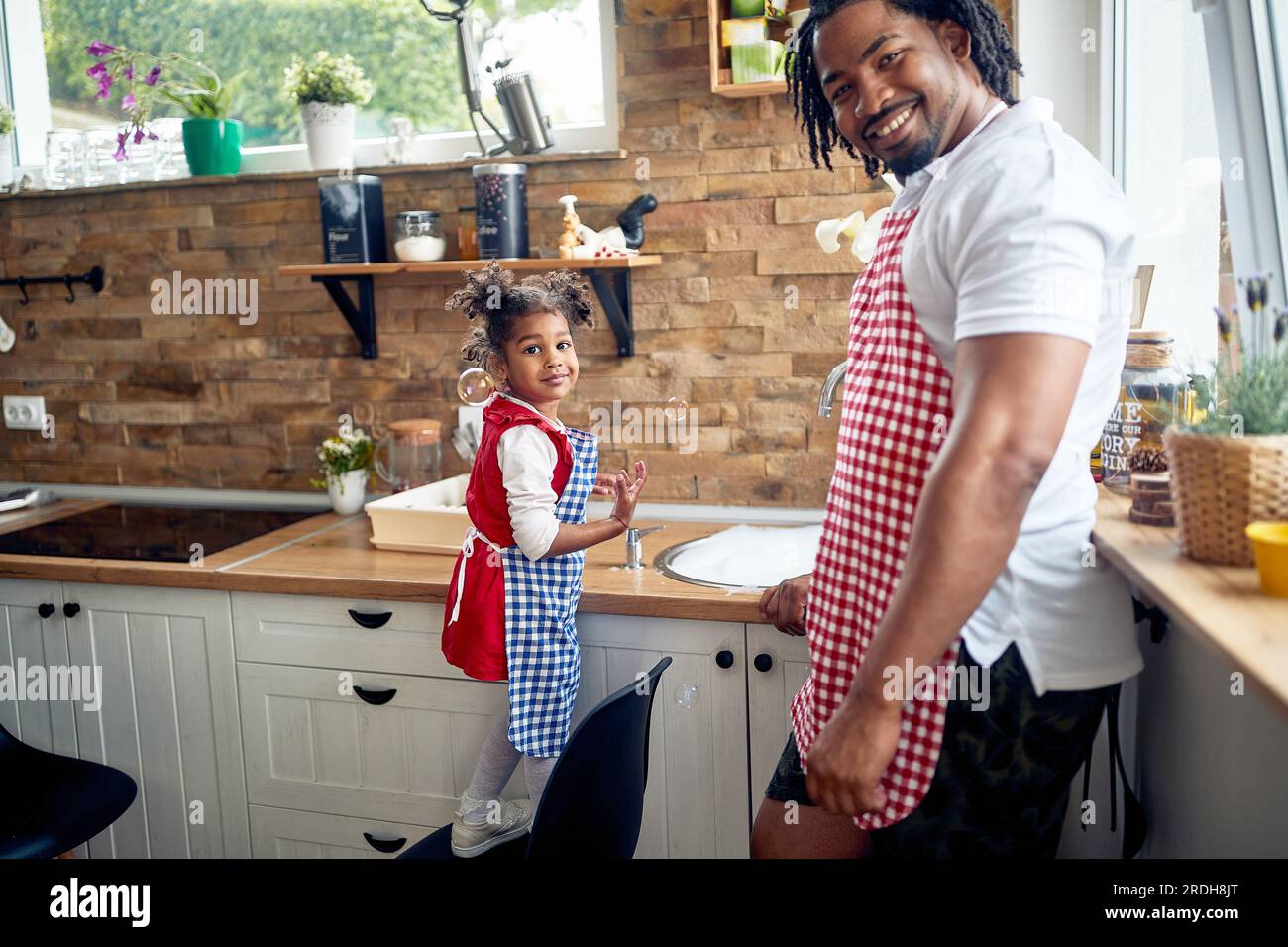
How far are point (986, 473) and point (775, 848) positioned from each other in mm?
609

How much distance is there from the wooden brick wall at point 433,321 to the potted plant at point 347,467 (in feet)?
0.37

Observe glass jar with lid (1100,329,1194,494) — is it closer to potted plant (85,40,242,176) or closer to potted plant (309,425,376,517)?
potted plant (309,425,376,517)

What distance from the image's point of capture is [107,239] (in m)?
2.79

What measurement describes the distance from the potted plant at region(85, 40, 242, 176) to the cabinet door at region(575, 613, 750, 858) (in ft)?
5.00

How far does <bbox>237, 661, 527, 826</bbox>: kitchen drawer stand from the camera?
201 cm

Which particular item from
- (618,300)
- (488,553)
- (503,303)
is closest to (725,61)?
(618,300)

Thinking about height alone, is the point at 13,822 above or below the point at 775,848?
below

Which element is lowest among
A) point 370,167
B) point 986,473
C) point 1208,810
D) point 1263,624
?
point 1208,810

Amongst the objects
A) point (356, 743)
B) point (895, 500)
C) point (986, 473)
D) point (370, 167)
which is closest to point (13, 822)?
point (356, 743)

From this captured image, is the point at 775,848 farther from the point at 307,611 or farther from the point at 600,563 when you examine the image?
the point at 307,611

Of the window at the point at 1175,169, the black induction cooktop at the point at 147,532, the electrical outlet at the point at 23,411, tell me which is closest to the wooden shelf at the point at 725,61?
the window at the point at 1175,169

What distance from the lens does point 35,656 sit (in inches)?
90.4

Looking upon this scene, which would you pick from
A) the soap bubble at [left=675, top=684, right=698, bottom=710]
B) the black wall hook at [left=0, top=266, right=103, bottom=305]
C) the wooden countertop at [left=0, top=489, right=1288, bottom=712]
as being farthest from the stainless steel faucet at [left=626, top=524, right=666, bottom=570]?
the black wall hook at [left=0, top=266, right=103, bottom=305]

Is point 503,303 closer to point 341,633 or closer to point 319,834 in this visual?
Answer: point 341,633
